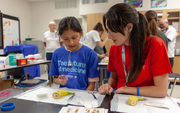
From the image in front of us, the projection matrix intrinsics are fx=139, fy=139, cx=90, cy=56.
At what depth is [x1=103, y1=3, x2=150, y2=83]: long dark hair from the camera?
0.77 m

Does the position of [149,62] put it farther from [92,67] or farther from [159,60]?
[92,67]

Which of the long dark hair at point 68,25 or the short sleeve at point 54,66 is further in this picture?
the short sleeve at point 54,66

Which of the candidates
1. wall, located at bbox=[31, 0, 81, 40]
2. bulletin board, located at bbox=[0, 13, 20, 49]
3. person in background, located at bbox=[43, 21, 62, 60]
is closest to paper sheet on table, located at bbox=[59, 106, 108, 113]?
person in background, located at bbox=[43, 21, 62, 60]

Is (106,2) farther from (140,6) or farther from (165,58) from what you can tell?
(165,58)

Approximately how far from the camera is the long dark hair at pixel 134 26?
77 cm

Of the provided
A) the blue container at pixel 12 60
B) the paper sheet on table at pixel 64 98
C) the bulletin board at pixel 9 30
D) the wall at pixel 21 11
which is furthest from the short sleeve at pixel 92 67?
the wall at pixel 21 11

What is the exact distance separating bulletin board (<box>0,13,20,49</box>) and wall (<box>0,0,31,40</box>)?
17.6 inches

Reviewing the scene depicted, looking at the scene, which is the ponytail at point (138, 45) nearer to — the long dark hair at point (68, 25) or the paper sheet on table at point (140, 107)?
the paper sheet on table at point (140, 107)

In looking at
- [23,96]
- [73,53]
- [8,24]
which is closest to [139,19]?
[73,53]

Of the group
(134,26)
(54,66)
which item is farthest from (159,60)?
(54,66)

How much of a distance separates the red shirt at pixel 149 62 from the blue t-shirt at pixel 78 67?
0.74 ft

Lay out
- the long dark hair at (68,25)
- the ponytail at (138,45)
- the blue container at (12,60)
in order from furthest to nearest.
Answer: the blue container at (12,60)
the long dark hair at (68,25)
the ponytail at (138,45)

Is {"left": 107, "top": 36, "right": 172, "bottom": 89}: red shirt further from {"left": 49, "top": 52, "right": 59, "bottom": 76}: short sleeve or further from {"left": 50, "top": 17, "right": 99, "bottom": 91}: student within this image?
{"left": 49, "top": 52, "right": 59, "bottom": 76}: short sleeve

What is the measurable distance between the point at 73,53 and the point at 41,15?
15.8 ft
